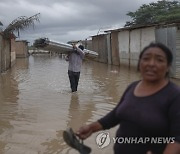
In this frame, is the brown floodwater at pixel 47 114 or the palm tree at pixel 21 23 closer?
the brown floodwater at pixel 47 114

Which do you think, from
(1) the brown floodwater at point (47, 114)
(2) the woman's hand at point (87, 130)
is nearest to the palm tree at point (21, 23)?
(1) the brown floodwater at point (47, 114)

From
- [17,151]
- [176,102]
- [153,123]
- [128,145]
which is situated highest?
[176,102]

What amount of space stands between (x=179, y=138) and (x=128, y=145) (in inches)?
15.9

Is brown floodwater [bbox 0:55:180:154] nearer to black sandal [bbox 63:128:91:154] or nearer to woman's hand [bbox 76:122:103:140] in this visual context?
woman's hand [bbox 76:122:103:140]

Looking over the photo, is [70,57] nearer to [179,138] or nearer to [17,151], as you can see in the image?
[17,151]

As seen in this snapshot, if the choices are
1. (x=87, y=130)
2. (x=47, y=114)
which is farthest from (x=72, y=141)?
(x=47, y=114)

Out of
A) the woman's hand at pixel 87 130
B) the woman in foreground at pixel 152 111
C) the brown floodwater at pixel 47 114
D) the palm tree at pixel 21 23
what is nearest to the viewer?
the woman in foreground at pixel 152 111

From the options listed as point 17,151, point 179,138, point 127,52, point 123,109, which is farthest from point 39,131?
point 127,52

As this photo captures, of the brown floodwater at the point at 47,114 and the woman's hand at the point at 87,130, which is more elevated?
the woman's hand at the point at 87,130

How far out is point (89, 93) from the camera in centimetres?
1102

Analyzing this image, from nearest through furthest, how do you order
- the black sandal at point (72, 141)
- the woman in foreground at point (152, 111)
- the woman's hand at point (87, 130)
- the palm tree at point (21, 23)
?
the woman in foreground at point (152, 111) → the black sandal at point (72, 141) → the woman's hand at point (87, 130) → the palm tree at point (21, 23)

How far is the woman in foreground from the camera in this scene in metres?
2.24

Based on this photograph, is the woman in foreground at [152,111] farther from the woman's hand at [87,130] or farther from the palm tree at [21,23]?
the palm tree at [21,23]

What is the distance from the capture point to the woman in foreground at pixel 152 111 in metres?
2.24
